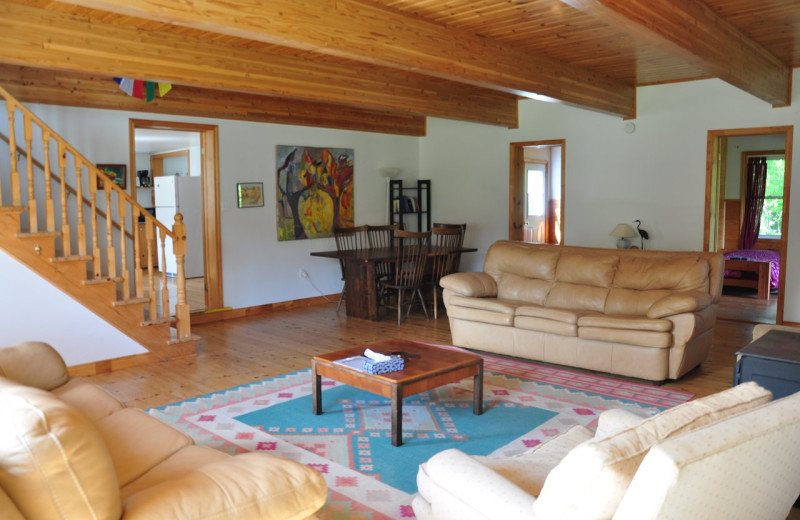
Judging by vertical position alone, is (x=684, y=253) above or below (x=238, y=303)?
above

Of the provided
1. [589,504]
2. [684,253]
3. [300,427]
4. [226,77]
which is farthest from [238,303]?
[589,504]

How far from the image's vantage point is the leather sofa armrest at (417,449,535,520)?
5.85 ft

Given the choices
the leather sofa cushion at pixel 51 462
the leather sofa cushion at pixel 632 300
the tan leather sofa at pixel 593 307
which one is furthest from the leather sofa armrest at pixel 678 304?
the leather sofa cushion at pixel 51 462

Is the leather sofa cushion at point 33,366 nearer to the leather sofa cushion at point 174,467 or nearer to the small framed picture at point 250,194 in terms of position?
the leather sofa cushion at point 174,467

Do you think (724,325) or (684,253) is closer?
(684,253)

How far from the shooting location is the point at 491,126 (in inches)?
339

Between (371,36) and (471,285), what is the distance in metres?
2.45

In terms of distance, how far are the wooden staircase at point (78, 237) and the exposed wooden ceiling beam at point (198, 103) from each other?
12.2 inches

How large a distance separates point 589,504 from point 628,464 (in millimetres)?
129

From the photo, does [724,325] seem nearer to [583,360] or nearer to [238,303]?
[583,360]

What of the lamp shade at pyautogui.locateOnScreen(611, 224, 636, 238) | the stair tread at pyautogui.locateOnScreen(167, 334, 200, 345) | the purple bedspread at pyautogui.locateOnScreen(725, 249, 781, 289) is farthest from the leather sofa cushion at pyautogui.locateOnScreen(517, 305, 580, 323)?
the purple bedspread at pyautogui.locateOnScreen(725, 249, 781, 289)

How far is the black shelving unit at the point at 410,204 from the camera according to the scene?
9.21 meters

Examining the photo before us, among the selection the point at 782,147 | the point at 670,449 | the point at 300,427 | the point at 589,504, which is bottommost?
the point at 300,427

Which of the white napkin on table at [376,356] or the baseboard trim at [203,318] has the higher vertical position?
the white napkin on table at [376,356]
